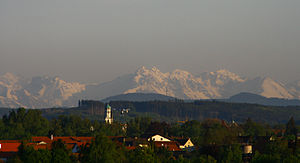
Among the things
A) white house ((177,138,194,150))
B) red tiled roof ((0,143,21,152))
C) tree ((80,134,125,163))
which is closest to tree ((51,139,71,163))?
tree ((80,134,125,163))

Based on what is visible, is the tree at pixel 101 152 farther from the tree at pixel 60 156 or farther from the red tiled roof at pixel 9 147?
the red tiled roof at pixel 9 147

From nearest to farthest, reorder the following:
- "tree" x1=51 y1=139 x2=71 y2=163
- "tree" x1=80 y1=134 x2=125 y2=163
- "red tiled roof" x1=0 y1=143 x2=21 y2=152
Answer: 1. "tree" x1=51 y1=139 x2=71 y2=163
2. "tree" x1=80 y1=134 x2=125 y2=163
3. "red tiled roof" x1=0 y1=143 x2=21 y2=152

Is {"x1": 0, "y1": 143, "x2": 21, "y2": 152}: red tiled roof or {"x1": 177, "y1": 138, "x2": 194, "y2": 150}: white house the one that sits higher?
{"x1": 177, "y1": 138, "x2": 194, "y2": 150}: white house

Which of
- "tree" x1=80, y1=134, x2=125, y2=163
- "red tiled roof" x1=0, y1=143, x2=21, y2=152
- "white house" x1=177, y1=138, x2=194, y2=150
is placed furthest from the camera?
"white house" x1=177, y1=138, x2=194, y2=150

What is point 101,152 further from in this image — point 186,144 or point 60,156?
point 186,144

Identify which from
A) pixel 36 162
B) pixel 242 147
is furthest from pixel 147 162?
pixel 242 147

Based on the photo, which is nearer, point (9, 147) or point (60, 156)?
point (60, 156)

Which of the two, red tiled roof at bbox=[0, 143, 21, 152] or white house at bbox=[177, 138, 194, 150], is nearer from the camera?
red tiled roof at bbox=[0, 143, 21, 152]

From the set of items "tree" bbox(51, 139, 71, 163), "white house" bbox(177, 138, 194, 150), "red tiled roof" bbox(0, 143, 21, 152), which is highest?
"white house" bbox(177, 138, 194, 150)

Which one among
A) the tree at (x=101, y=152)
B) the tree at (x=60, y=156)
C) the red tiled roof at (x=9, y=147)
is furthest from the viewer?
the red tiled roof at (x=9, y=147)

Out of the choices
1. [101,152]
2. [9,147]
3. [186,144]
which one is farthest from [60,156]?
[186,144]

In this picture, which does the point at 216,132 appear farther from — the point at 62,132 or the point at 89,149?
the point at 62,132

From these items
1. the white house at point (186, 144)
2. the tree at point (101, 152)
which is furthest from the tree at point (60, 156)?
the white house at point (186, 144)

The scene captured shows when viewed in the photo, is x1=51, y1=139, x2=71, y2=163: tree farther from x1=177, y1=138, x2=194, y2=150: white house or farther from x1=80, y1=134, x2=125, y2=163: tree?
x1=177, y1=138, x2=194, y2=150: white house
